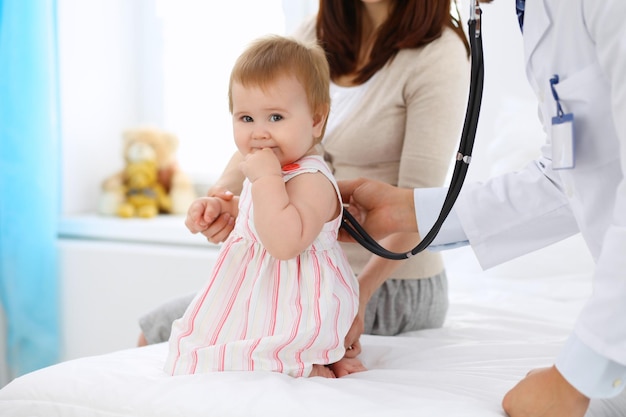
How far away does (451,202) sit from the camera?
4.00 ft

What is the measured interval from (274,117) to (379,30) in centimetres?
59

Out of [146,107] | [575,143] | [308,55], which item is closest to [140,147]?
[146,107]

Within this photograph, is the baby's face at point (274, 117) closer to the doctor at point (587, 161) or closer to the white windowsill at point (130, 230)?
the doctor at point (587, 161)

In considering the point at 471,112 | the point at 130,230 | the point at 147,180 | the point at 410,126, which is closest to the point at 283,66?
the point at 471,112

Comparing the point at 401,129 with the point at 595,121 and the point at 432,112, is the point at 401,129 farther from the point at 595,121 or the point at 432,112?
the point at 595,121

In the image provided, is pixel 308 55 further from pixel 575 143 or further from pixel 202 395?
pixel 202 395

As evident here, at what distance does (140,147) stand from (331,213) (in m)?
1.81

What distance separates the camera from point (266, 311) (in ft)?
3.95

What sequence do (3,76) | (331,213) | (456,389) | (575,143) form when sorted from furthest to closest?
(3,76) < (331,213) < (456,389) < (575,143)

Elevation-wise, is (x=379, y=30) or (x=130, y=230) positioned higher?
(x=379, y=30)

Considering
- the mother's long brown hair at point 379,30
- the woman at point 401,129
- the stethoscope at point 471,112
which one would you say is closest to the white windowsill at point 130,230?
the woman at point 401,129

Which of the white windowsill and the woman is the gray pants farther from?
the white windowsill

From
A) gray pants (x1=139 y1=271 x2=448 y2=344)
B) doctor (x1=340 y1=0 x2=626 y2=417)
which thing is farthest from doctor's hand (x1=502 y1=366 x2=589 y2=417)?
gray pants (x1=139 y1=271 x2=448 y2=344)

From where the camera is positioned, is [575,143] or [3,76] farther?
[3,76]
